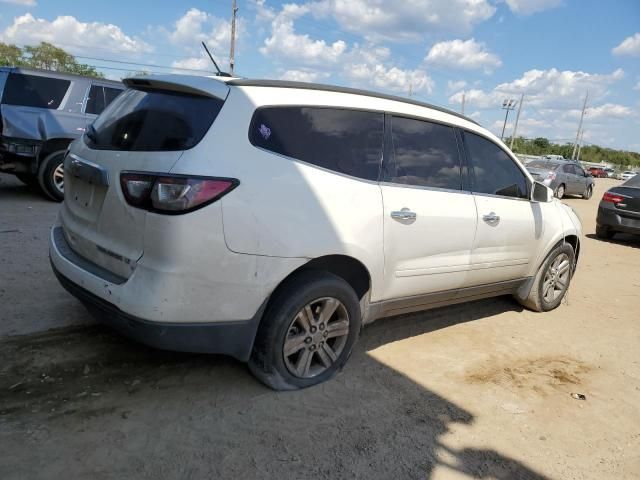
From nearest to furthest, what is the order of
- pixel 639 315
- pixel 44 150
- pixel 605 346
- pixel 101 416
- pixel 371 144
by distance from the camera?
pixel 101 416
pixel 371 144
pixel 605 346
pixel 639 315
pixel 44 150

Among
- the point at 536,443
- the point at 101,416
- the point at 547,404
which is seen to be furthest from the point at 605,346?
the point at 101,416

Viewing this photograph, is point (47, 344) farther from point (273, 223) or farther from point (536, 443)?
point (536, 443)

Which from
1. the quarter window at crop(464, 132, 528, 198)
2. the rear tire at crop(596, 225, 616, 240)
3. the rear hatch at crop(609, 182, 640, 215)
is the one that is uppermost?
the quarter window at crop(464, 132, 528, 198)

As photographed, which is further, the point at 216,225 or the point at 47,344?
the point at 47,344

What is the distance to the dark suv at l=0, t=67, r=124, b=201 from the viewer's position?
8.27 meters

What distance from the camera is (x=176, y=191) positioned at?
2.56 meters

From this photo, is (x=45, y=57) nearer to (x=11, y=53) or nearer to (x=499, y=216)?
(x=11, y=53)

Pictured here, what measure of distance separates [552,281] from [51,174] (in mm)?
7748

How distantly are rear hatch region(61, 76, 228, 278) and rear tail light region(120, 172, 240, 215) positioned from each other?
5cm

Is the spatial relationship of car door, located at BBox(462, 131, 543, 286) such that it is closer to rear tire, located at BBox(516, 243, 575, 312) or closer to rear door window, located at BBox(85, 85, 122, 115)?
rear tire, located at BBox(516, 243, 575, 312)

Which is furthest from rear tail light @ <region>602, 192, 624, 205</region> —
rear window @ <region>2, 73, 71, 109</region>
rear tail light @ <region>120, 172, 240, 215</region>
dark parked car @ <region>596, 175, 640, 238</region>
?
rear window @ <region>2, 73, 71, 109</region>

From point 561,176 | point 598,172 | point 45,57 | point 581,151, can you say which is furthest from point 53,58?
point 581,151

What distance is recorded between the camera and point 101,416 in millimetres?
2770

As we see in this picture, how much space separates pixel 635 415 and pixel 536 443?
973 millimetres
